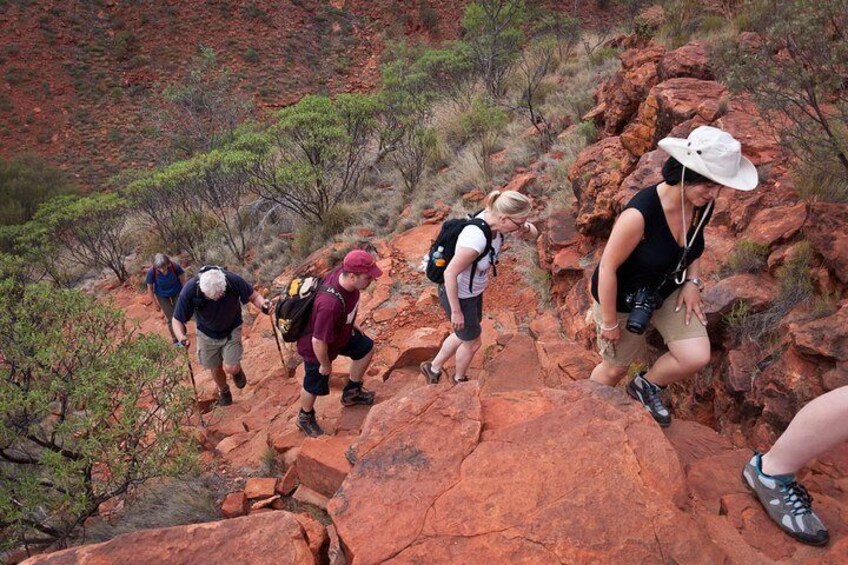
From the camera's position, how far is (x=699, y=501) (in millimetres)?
2283

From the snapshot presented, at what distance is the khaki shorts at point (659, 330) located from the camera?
109 inches

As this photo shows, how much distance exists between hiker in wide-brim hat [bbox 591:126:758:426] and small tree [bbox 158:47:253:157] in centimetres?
1602

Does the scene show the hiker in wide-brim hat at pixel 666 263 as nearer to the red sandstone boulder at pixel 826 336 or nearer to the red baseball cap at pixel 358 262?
the red sandstone boulder at pixel 826 336

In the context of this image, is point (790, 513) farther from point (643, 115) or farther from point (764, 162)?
point (643, 115)

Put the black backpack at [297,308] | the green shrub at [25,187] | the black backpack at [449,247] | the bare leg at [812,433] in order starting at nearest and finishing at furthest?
the bare leg at [812,433], the black backpack at [449,247], the black backpack at [297,308], the green shrub at [25,187]

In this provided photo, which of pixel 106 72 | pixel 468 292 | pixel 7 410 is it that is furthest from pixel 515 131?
pixel 106 72

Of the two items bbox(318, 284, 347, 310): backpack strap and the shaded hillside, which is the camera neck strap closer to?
bbox(318, 284, 347, 310): backpack strap

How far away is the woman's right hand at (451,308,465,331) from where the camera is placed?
12.1 feet

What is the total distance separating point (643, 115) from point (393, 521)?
5.03m

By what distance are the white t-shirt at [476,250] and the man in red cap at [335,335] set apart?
63 centimetres

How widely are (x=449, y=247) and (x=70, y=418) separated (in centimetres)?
337

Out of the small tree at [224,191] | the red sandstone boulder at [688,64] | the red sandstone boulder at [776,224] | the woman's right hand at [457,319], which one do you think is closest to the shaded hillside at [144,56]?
the small tree at [224,191]

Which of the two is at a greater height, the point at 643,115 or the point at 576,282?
the point at 643,115

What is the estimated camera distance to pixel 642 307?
8.93ft
